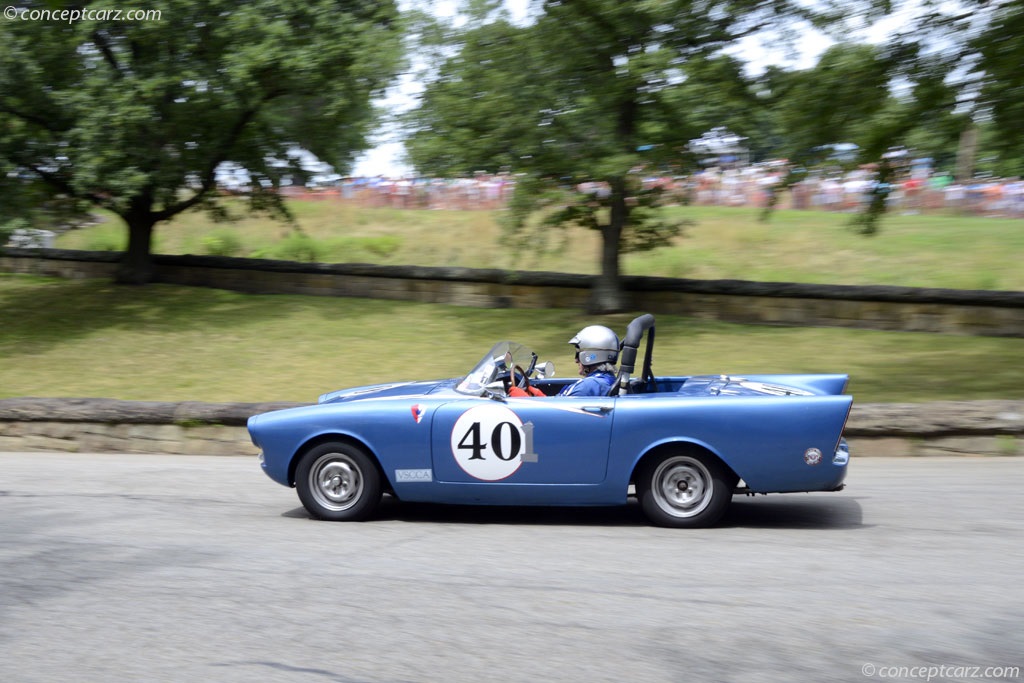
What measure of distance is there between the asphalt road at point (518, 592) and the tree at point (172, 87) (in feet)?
36.8

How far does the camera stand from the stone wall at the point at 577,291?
14742 millimetres

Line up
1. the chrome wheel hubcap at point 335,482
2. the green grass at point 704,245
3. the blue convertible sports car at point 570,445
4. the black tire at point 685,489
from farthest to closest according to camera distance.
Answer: the green grass at point 704,245
the chrome wheel hubcap at point 335,482
the black tire at point 685,489
the blue convertible sports car at point 570,445

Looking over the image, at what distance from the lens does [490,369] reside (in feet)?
23.1

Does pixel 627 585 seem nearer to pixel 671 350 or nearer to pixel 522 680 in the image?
pixel 522 680

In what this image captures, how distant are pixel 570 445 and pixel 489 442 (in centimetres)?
54

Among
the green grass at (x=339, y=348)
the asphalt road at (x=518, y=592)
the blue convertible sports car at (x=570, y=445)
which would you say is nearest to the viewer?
the asphalt road at (x=518, y=592)

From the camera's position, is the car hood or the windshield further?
the car hood

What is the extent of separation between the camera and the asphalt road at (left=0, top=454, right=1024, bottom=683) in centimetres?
424

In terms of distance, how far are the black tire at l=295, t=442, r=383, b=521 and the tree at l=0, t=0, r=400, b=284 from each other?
11747mm

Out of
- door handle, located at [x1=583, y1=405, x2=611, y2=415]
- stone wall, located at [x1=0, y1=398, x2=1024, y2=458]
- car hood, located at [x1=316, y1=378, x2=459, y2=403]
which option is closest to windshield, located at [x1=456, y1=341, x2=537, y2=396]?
car hood, located at [x1=316, y1=378, x2=459, y2=403]

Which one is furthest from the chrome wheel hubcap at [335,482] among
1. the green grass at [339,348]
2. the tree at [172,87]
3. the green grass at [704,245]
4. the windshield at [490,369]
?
the tree at [172,87]

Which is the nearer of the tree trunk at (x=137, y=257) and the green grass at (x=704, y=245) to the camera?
the green grass at (x=704, y=245)

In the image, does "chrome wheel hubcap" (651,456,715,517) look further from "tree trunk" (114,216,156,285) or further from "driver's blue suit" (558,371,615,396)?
"tree trunk" (114,216,156,285)

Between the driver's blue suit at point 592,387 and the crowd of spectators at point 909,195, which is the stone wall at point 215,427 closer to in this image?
the driver's blue suit at point 592,387
